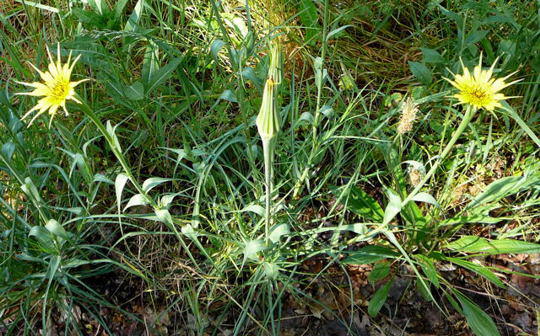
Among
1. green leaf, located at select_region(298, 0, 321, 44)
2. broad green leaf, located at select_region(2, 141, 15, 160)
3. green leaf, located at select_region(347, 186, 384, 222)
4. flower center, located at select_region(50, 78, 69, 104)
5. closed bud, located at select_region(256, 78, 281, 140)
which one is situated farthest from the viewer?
green leaf, located at select_region(298, 0, 321, 44)

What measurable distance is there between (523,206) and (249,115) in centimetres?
92

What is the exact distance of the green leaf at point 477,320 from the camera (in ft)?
4.67

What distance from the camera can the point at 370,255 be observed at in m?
1.54

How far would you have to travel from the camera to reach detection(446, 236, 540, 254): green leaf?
1.49 m

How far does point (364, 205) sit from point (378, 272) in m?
0.21

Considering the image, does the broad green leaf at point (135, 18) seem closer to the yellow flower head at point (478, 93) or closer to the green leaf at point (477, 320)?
the yellow flower head at point (478, 93)

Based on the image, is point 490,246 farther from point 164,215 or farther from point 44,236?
point 44,236

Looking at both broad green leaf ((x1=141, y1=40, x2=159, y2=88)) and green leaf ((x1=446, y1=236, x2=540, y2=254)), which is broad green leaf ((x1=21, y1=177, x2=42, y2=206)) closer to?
broad green leaf ((x1=141, y1=40, x2=159, y2=88))

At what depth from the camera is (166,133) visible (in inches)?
69.1

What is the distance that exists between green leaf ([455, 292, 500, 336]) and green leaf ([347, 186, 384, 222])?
0.34 meters

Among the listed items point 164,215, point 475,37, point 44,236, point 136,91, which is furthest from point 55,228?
point 475,37

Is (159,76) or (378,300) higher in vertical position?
(159,76)

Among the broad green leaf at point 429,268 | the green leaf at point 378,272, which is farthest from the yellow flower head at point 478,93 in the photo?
the green leaf at point 378,272

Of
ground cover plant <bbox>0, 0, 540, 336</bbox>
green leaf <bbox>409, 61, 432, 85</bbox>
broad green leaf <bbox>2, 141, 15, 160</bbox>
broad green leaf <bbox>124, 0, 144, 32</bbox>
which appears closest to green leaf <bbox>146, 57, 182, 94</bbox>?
ground cover plant <bbox>0, 0, 540, 336</bbox>
